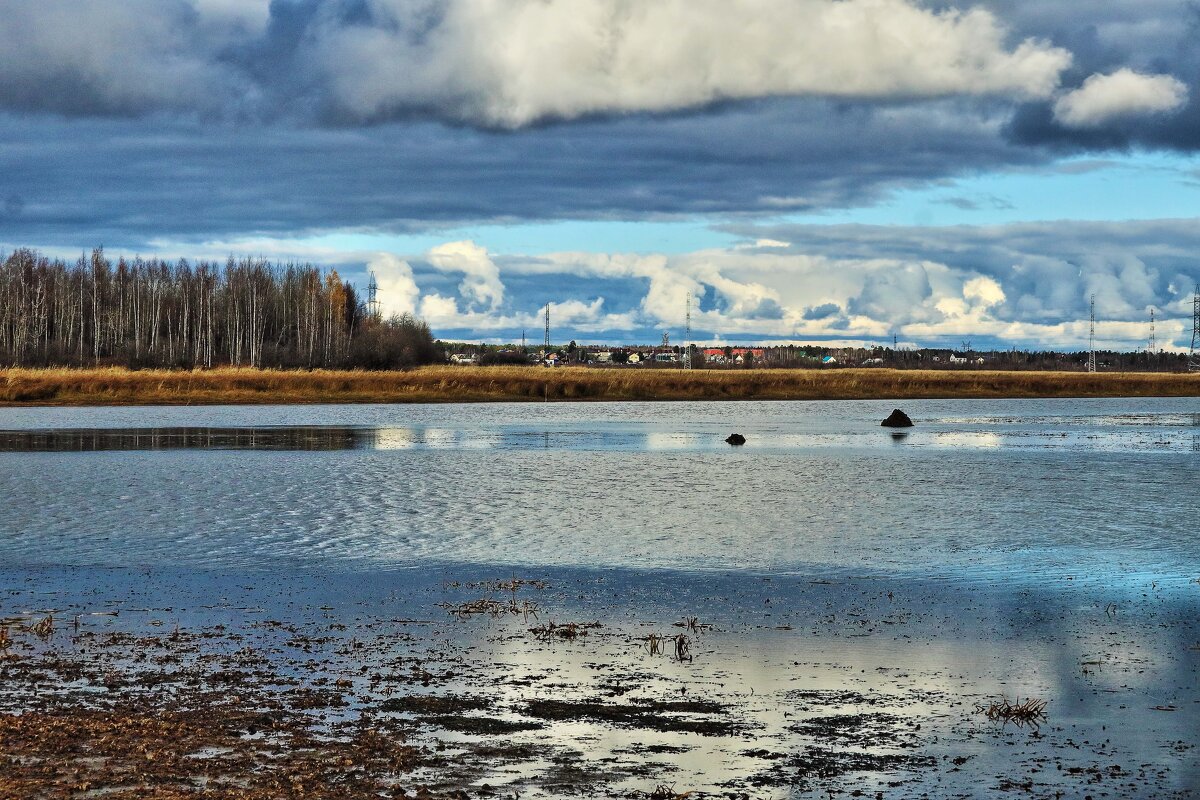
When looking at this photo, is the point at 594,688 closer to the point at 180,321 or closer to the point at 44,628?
the point at 44,628

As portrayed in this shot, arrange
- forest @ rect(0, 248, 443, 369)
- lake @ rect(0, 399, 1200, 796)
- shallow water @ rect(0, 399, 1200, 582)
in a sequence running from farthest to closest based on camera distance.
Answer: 1. forest @ rect(0, 248, 443, 369)
2. shallow water @ rect(0, 399, 1200, 582)
3. lake @ rect(0, 399, 1200, 796)

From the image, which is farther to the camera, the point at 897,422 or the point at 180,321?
the point at 180,321

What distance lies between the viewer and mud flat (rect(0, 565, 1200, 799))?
357 inches

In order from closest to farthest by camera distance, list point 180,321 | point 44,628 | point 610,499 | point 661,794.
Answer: point 661,794, point 44,628, point 610,499, point 180,321

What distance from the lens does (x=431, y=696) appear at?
37.4 ft

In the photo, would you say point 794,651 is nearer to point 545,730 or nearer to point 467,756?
point 545,730

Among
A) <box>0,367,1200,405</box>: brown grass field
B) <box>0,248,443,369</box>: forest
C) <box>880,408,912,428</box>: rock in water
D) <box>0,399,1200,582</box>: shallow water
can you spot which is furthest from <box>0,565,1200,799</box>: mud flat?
<box>0,248,443,369</box>: forest

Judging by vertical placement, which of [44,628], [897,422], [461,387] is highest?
[461,387]

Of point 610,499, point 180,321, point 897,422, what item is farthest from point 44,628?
point 180,321

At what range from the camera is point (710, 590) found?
693 inches

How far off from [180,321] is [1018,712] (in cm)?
15165

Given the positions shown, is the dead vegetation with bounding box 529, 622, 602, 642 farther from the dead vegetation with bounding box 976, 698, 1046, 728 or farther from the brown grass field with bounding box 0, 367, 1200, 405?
the brown grass field with bounding box 0, 367, 1200, 405

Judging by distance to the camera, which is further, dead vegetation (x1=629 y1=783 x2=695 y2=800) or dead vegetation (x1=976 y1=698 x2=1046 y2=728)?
dead vegetation (x1=976 y1=698 x2=1046 y2=728)

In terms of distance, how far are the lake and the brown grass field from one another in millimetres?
49493
